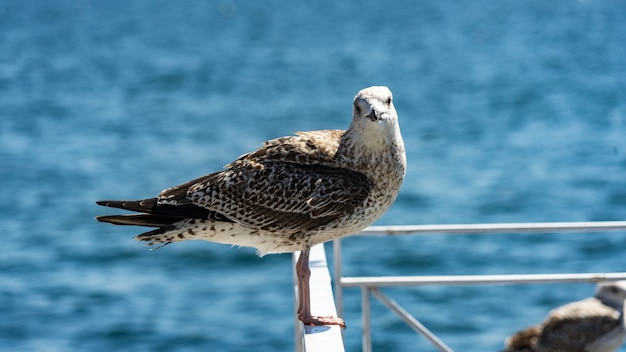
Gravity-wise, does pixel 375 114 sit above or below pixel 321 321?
above

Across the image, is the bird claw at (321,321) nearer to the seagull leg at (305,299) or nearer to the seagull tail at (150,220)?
the seagull leg at (305,299)

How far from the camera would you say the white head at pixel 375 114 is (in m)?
4.99

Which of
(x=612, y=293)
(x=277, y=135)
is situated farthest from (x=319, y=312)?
(x=277, y=135)

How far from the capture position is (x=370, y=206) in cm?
525

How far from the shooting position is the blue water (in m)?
19.0

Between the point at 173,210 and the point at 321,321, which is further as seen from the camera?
the point at 173,210

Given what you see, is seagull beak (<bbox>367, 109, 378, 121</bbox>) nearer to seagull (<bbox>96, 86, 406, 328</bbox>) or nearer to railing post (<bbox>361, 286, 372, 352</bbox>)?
seagull (<bbox>96, 86, 406, 328</bbox>)

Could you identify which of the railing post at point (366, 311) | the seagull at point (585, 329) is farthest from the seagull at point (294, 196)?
the seagull at point (585, 329)

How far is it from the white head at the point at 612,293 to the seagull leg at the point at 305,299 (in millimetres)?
1181

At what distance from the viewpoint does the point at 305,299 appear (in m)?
4.98

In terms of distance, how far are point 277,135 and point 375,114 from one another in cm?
2614

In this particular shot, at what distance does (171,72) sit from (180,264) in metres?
20.7

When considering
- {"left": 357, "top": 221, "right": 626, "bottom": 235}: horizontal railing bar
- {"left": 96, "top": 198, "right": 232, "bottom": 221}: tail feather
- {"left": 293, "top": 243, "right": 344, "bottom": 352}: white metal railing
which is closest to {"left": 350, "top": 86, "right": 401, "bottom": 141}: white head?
{"left": 357, "top": 221, "right": 626, "bottom": 235}: horizontal railing bar

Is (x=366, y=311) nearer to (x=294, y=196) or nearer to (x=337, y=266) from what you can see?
(x=337, y=266)
